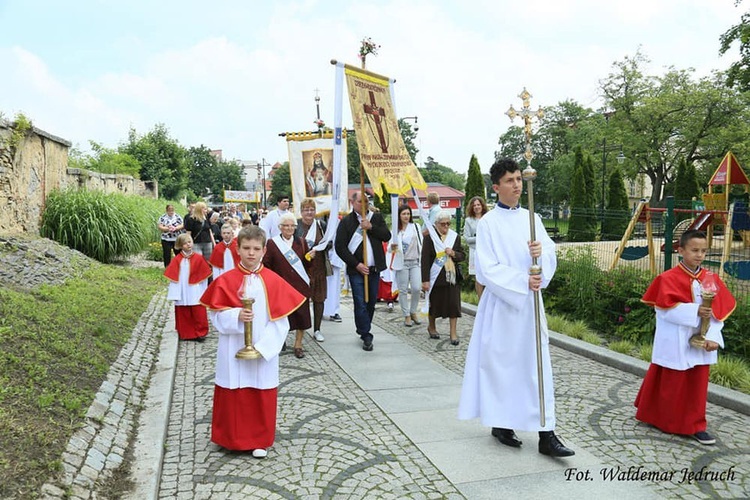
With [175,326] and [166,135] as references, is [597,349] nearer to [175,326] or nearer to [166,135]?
[175,326]

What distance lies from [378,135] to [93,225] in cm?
953

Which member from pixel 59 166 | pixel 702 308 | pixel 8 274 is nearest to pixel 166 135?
pixel 59 166

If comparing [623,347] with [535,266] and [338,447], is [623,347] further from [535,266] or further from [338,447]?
[338,447]

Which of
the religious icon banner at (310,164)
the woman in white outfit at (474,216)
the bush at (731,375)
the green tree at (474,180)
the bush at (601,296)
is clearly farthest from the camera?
the green tree at (474,180)

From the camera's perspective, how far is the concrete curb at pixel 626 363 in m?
4.91

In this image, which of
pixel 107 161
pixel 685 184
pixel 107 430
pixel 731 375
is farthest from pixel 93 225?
pixel 107 161

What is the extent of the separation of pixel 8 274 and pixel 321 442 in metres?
6.27

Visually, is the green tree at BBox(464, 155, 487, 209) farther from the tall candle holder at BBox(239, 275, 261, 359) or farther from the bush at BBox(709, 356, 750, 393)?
the tall candle holder at BBox(239, 275, 261, 359)

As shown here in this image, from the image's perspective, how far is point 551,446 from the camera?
3.94m

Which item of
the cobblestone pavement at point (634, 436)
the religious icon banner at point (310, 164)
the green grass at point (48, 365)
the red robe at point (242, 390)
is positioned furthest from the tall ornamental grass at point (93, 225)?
the red robe at point (242, 390)

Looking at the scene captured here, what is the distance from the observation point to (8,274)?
8.20 meters

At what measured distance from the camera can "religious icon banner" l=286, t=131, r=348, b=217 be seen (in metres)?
9.81

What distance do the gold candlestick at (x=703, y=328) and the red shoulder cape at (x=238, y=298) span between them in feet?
9.26

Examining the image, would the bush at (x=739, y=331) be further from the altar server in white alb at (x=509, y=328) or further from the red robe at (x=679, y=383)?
the altar server in white alb at (x=509, y=328)
